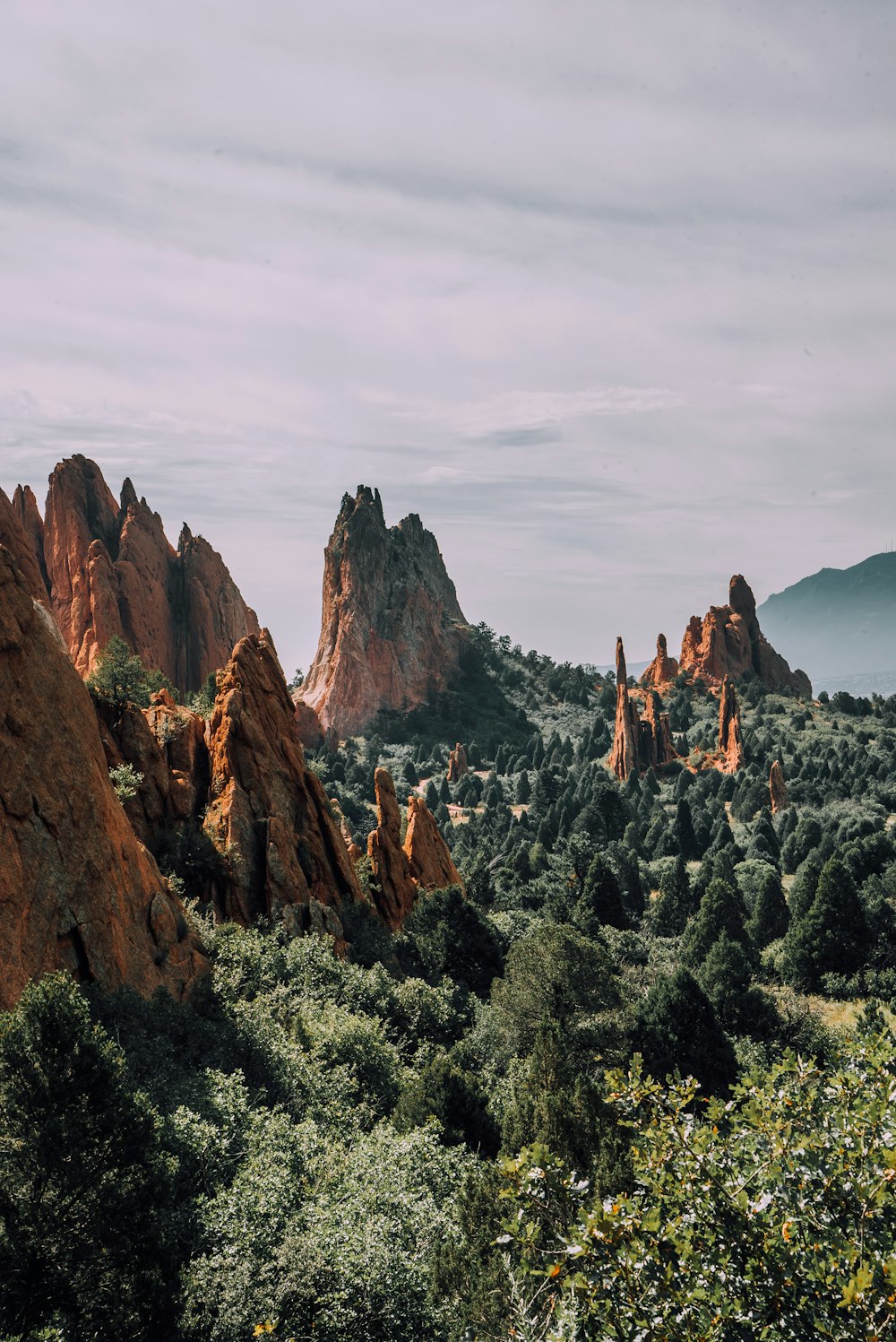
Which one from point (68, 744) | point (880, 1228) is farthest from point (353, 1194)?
point (68, 744)

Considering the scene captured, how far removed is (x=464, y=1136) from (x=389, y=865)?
26976 millimetres

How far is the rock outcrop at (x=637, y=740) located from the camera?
482ft

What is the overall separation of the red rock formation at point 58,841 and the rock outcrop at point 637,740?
396 ft

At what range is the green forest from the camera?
9789 millimetres

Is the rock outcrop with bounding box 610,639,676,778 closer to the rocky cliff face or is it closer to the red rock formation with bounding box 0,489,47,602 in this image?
the rocky cliff face

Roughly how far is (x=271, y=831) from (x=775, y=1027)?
101ft

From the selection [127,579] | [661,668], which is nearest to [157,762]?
[127,579]

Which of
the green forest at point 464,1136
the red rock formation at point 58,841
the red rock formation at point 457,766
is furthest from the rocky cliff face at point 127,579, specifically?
the red rock formation at point 58,841

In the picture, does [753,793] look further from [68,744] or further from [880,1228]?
[880,1228]

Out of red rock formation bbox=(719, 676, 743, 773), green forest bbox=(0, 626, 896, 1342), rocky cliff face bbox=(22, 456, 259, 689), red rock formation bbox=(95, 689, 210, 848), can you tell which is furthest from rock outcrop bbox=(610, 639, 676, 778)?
red rock formation bbox=(95, 689, 210, 848)

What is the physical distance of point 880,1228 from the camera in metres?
9.94

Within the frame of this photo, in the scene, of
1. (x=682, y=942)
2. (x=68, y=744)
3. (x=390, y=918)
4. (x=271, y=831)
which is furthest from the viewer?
(x=682, y=942)

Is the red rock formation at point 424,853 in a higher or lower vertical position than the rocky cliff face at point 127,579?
lower

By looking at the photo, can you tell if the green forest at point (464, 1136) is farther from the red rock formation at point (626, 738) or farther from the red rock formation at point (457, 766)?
the red rock formation at point (457, 766)
